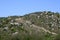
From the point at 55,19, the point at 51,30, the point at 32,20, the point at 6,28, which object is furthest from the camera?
the point at 55,19

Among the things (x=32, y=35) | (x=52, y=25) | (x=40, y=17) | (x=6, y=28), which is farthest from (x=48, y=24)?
(x=32, y=35)

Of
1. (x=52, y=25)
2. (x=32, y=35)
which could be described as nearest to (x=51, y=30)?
(x=52, y=25)

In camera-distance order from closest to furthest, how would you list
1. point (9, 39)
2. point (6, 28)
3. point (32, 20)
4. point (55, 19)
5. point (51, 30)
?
point (9, 39) < point (6, 28) < point (51, 30) < point (32, 20) < point (55, 19)

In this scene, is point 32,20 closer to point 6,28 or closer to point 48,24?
point 48,24

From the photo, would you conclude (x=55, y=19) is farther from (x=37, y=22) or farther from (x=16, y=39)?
(x=16, y=39)

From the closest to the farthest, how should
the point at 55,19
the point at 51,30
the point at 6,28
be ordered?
the point at 6,28
the point at 51,30
the point at 55,19

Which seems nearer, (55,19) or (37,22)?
(37,22)
